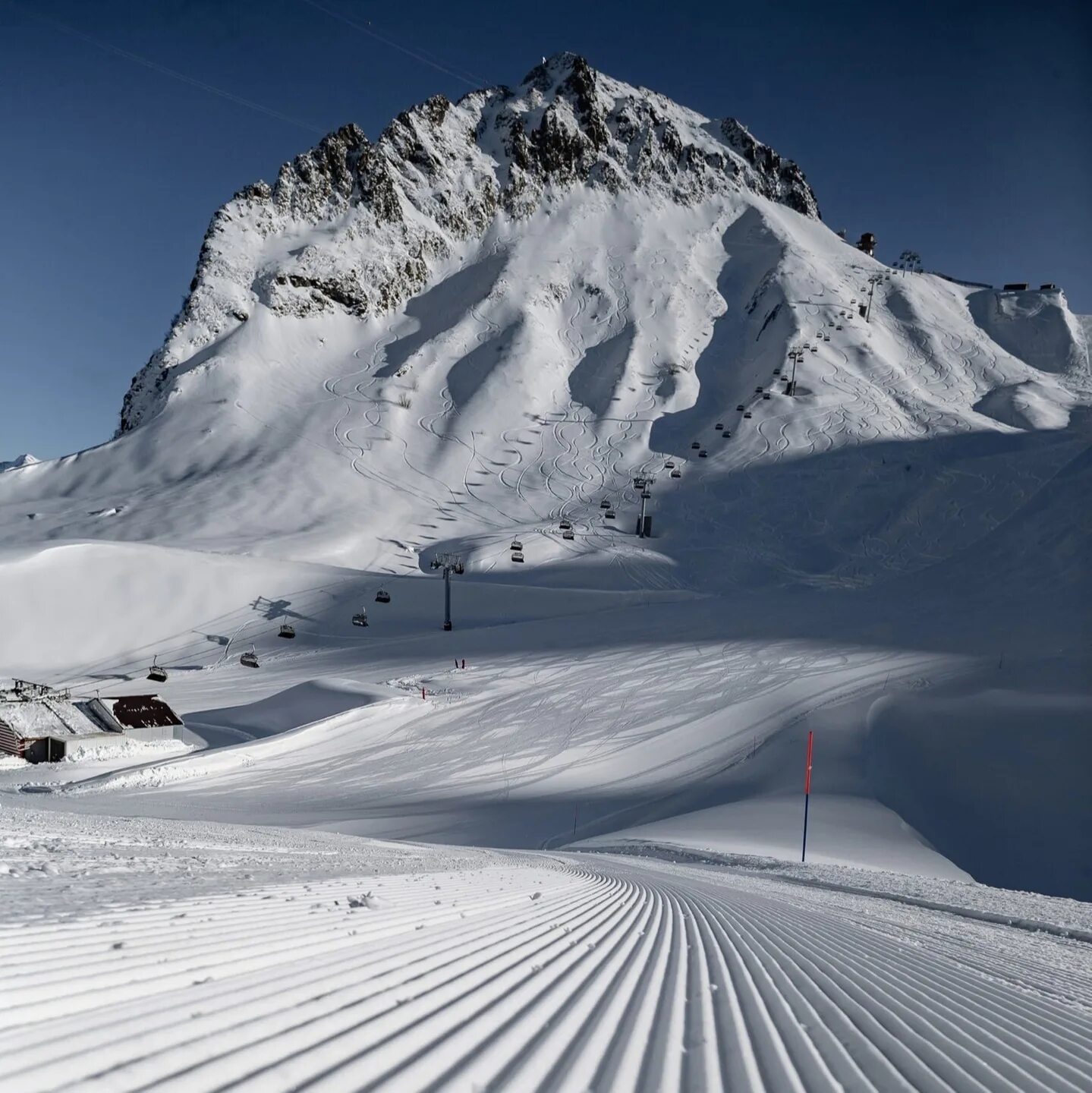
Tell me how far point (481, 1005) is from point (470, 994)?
4.7 inches

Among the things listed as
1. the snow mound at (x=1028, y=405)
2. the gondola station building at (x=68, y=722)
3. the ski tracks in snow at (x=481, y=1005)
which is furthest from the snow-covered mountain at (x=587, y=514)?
the ski tracks in snow at (x=481, y=1005)

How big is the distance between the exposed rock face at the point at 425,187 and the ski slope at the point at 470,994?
3198 inches

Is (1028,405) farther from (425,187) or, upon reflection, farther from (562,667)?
(425,187)

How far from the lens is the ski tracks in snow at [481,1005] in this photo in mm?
2260

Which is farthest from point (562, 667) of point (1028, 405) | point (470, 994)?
point (1028, 405)

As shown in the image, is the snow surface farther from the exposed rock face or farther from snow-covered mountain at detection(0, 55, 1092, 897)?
the exposed rock face

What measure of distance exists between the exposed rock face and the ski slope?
8124 cm

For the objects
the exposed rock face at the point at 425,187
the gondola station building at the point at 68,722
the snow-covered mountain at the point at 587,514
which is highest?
the exposed rock face at the point at 425,187

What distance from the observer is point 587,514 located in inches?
2363

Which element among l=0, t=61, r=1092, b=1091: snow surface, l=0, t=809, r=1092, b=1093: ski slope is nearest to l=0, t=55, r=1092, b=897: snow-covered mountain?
l=0, t=61, r=1092, b=1091: snow surface

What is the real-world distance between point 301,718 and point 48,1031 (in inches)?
996

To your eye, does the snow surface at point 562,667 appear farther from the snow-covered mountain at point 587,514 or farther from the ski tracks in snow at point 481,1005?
the snow-covered mountain at point 587,514

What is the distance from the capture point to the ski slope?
2297 millimetres

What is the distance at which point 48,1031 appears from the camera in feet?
7.04
